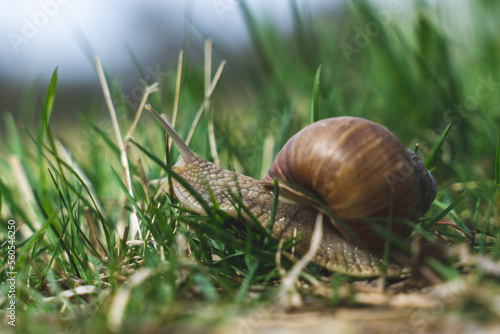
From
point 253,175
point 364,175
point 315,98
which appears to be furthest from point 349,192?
point 253,175

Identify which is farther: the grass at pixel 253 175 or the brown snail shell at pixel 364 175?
the brown snail shell at pixel 364 175

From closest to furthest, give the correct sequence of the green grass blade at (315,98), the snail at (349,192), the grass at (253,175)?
the grass at (253,175) < the snail at (349,192) < the green grass blade at (315,98)

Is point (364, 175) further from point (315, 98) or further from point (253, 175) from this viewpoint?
point (253, 175)

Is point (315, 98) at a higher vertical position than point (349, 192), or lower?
higher

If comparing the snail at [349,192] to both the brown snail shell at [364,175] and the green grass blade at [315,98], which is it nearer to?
the brown snail shell at [364,175]

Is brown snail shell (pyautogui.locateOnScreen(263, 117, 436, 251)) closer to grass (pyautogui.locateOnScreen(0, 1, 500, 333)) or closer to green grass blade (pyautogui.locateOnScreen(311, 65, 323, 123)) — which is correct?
grass (pyautogui.locateOnScreen(0, 1, 500, 333))

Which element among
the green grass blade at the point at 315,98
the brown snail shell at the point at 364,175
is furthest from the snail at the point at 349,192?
the green grass blade at the point at 315,98

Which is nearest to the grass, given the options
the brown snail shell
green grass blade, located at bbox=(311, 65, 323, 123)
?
green grass blade, located at bbox=(311, 65, 323, 123)
